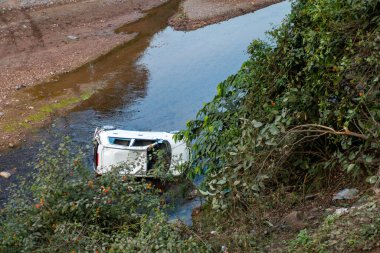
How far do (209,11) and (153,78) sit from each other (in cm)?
832

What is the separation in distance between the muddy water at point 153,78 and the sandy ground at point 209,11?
0.52 m

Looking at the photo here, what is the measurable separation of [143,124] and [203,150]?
7831 millimetres

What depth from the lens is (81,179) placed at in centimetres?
835

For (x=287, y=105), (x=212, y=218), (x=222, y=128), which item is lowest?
(x=212, y=218)

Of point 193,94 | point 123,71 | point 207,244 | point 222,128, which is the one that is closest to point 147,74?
point 123,71

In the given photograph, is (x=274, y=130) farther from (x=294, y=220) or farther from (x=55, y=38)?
(x=55, y=38)

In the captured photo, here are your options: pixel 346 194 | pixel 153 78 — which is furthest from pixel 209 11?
pixel 346 194

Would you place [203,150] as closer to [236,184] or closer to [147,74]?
[236,184]

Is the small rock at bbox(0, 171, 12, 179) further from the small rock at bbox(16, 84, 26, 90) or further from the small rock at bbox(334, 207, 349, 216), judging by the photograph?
the small rock at bbox(334, 207, 349, 216)

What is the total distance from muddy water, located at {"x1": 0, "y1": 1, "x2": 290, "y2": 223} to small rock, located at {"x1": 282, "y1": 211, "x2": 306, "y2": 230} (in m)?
A: 9.36

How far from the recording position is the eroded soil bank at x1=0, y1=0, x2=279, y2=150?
18.0 m

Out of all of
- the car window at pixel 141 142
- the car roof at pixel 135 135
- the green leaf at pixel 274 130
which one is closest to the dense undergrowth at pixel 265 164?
the green leaf at pixel 274 130

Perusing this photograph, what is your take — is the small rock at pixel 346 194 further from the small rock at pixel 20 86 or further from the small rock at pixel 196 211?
the small rock at pixel 20 86

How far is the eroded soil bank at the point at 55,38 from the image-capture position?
17984 mm
